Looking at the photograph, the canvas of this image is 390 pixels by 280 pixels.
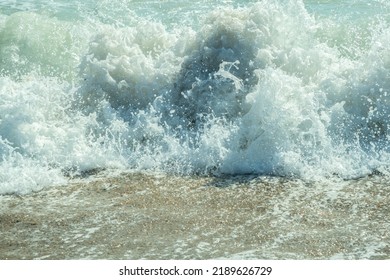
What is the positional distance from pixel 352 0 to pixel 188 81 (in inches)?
198

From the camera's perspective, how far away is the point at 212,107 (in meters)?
7.66

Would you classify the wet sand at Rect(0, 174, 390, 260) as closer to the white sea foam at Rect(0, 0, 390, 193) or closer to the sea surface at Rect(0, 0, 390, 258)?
the sea surface at Rect(0, 0, 390, 258)

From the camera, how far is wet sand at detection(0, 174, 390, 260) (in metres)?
4.96

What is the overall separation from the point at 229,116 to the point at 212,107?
0.28 metres

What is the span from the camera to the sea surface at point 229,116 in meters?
6.29

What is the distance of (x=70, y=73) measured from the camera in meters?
9.95

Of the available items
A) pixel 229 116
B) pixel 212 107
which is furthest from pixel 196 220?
pixel 212 107

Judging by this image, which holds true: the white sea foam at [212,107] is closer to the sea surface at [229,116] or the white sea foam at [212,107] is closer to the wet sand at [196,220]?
the sea surface at [229,116]

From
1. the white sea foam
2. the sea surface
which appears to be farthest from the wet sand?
the white sea foam

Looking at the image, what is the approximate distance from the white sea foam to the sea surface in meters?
0.01

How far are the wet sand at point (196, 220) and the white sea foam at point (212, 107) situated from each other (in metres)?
0.38

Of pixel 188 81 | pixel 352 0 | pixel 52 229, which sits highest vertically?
pixel 352 0
